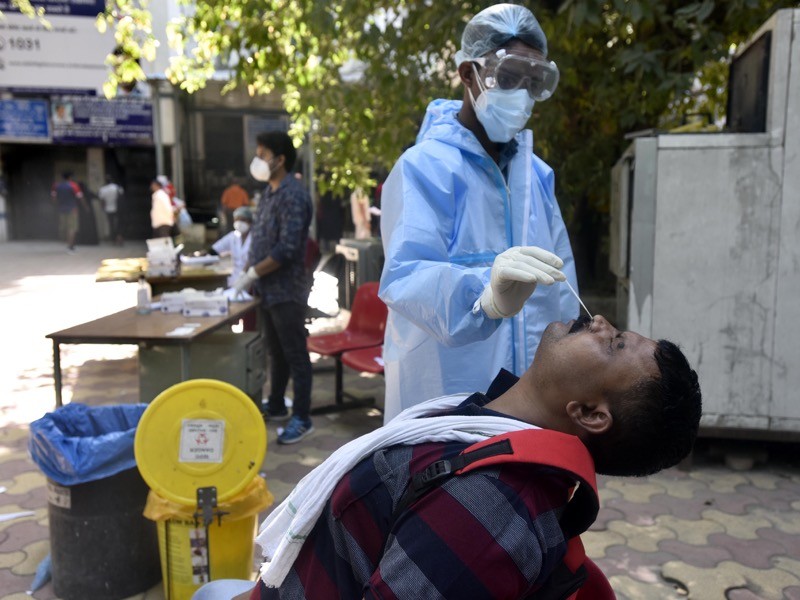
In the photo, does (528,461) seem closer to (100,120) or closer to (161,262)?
(161,262)

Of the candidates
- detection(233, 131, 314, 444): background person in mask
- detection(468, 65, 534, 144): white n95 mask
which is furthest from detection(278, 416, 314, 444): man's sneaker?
detection(468, 65, 534, 144): white n95 mask

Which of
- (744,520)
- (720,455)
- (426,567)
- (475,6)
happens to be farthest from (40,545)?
(475,6)

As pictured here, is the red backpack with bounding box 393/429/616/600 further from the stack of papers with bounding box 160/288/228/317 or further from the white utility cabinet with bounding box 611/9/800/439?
the stack of papers with bounding box 160/288/228/317

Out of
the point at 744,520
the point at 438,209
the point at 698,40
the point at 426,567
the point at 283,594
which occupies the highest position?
the point at 698,40

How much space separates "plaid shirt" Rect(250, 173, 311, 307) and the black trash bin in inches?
66.8

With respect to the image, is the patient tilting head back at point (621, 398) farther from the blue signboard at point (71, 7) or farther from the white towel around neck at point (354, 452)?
the blue signboard at point (71, 7)

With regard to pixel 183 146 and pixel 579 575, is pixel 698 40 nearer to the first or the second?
pixel 579 575

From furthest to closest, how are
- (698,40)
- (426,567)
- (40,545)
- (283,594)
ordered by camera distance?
1. (698,40)
2. (40,545)
3. (283,594)
4. (426,567)

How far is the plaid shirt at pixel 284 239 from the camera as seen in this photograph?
4531 mm

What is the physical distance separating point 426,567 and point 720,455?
3.99m

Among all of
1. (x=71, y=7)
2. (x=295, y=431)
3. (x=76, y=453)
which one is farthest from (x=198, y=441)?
(x=71, y=7)

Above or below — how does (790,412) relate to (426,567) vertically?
below

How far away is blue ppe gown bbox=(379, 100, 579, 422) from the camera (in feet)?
5.85

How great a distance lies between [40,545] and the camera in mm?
3408
